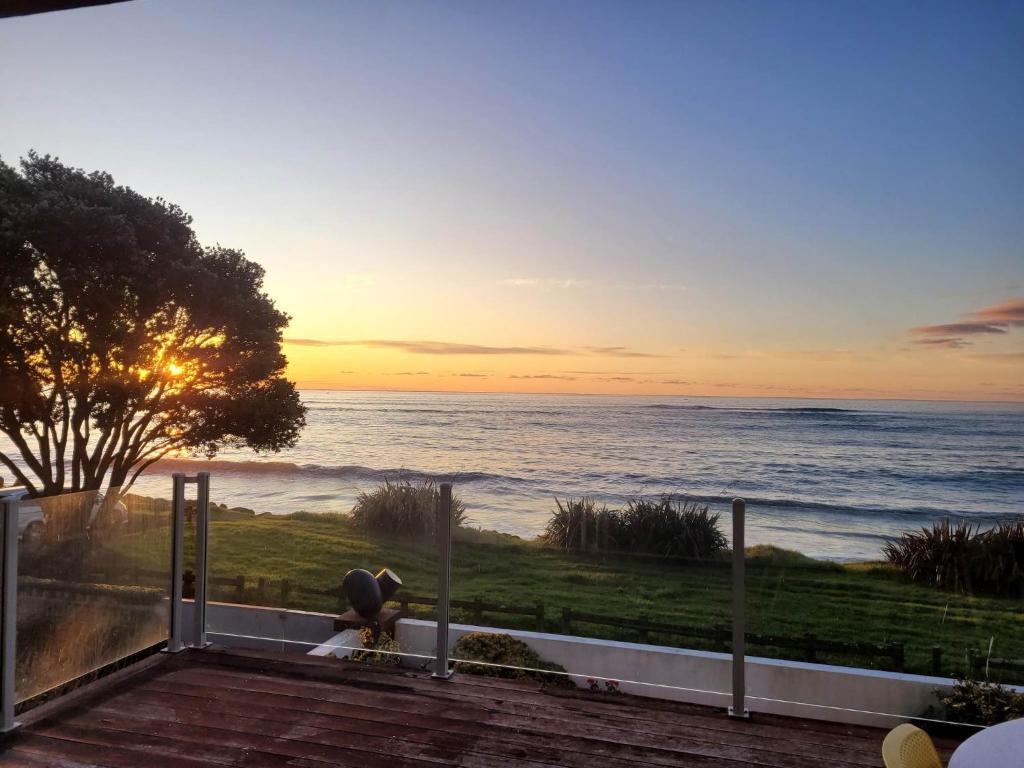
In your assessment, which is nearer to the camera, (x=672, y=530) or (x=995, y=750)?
(x=995, y=750)

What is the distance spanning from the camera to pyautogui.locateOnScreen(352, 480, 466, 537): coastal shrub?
5.14 m

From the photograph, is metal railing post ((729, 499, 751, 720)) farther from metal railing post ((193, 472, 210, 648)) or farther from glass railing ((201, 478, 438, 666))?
metal railing post ((193, 472, 210, 648))

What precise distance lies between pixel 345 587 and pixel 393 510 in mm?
981

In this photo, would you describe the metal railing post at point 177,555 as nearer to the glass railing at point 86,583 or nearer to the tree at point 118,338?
the glass railing at point 86,583

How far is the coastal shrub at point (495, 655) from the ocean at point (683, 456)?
1387 cm

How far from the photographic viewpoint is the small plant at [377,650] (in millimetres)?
4023

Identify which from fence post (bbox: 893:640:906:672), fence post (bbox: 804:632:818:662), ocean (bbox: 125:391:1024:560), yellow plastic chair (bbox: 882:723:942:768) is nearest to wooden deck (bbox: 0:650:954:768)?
fence post (bbox: 804:632:818:662)

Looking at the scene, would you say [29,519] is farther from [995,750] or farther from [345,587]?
[995,750]

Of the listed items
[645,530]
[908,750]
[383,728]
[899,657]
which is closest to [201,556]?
[383,728]

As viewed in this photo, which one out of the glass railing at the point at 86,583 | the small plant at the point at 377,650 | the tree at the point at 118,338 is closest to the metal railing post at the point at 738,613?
the small plant at the point at 377,650

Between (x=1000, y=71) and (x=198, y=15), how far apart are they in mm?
15771

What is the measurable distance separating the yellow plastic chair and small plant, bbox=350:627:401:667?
2.77 meters

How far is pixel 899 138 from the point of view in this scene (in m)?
17.0

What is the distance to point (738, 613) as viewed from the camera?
3.47 m
